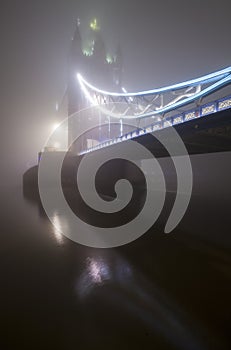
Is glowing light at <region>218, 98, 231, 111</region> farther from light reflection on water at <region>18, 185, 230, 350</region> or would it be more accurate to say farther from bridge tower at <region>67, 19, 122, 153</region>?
bridge tower at <region>67, 19, 122, 153</region>

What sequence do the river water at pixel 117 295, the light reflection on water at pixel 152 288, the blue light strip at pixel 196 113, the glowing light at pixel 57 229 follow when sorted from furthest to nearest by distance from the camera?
the blue light strip at pixel 196 113 → the glowing light at pixel 57 229 → the light reflection on water at pixel 152 288 → the river water at pixel 117 295

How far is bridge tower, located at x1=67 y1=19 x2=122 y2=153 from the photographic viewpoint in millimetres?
62153

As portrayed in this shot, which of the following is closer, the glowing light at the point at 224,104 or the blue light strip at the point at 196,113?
the glowing light at the point at 224,104

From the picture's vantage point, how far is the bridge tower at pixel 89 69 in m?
62.2

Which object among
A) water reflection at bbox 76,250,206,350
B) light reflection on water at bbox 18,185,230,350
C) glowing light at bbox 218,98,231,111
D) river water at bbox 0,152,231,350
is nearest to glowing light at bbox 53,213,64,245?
river water at bbox 0,152,231,350

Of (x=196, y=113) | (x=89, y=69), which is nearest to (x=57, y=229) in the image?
(x=196, y=113)

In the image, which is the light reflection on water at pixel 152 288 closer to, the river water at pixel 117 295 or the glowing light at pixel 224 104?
the river water at pixel 117 295

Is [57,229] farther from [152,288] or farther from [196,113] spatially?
[196,113]

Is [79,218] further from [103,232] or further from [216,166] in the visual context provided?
[216,166]

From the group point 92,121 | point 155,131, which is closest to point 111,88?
point 92,121

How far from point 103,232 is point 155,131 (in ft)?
32.7

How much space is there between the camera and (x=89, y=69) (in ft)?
235

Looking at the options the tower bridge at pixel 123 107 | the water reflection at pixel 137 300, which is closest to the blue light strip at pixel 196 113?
the tower bridge at pixel 123 107

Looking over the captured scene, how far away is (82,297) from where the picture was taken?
566 centimetres
